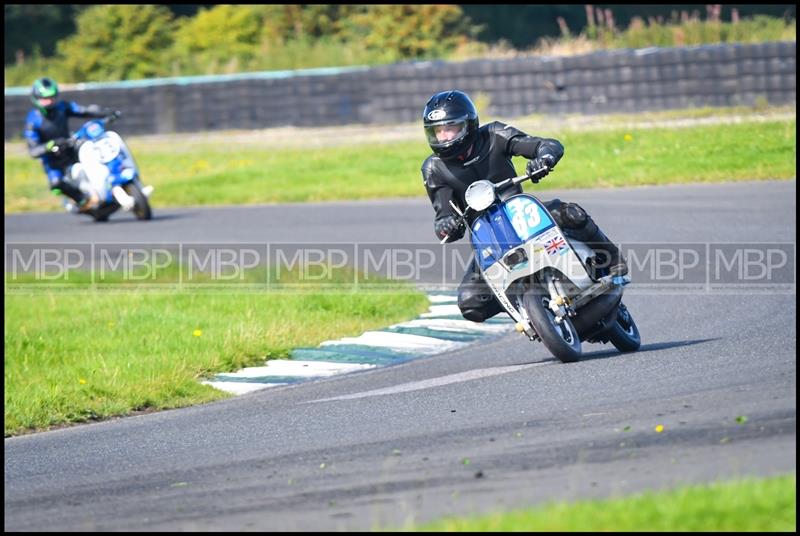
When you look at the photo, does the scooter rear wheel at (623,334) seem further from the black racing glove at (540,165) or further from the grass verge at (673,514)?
the grass verge at (673,514)

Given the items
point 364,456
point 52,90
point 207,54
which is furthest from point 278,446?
point 207,54

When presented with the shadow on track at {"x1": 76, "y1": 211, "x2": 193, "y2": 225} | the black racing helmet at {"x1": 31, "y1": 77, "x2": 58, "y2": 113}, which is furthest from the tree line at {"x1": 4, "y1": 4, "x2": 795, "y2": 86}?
the black racing helmet at {"x1": 31, "y1": 77, "x2": 58, "y2": 113}

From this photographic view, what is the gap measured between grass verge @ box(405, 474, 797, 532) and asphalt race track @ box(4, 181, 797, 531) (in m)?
0.20

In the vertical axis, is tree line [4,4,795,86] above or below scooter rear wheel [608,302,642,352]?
above

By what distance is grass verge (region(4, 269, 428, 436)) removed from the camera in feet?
28.7

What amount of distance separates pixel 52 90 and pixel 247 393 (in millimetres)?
10700

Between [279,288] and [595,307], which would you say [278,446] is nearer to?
[595,307]

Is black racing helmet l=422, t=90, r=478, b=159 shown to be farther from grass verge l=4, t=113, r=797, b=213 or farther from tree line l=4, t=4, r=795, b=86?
tree line l=4, t=4, r=795, b=86

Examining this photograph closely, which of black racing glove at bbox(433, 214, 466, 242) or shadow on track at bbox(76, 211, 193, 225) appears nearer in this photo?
black racing glove at bbox(433, 214, 466, 242)

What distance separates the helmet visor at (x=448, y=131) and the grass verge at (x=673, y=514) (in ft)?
12.9

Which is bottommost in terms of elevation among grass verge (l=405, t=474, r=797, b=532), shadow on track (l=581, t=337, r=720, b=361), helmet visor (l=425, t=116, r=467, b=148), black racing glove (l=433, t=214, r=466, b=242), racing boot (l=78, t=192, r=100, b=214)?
racing boot (l=78, t=192, r=100, b=214)

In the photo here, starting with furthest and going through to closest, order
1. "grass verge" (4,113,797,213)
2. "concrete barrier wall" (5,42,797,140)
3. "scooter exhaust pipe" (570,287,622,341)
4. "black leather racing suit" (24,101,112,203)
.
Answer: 1. "concrete barrier wall" (5,42,797,140)
2. "black leather racing suit" (24,101,112,203)
3. "grass verge" (4,113,797,213)
4. "scooter exhaust pipe" (570,287,622,341)

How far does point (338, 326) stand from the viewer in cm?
1086

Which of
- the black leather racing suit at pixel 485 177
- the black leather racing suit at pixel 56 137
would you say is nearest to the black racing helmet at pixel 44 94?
the black leather racing suit at pixel 56 137
